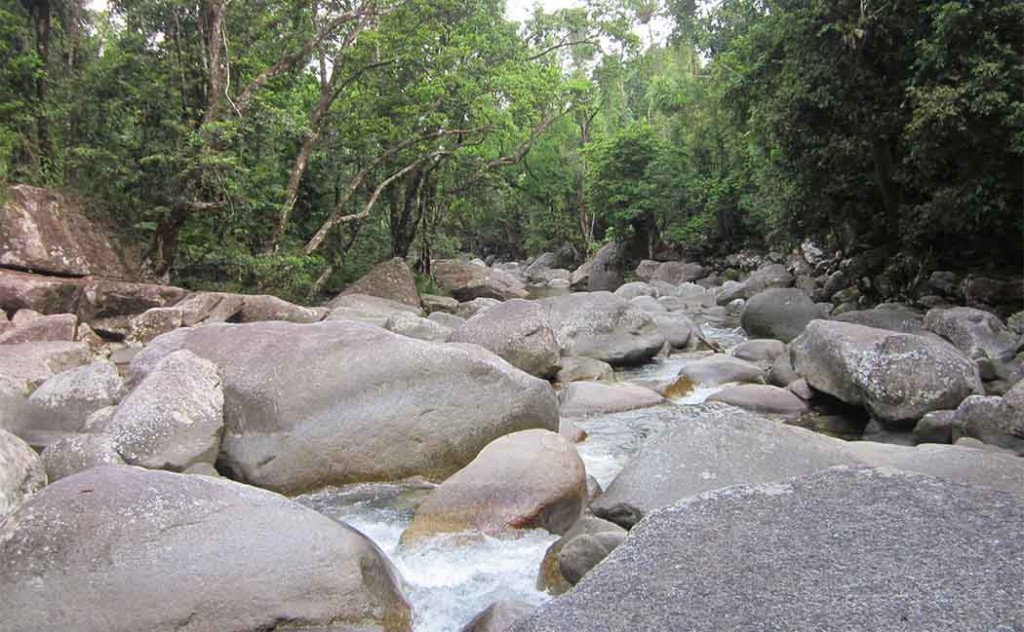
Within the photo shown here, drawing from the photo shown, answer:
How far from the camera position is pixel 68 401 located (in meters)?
7.09

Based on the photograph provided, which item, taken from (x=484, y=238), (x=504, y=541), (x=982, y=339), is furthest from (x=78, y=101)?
(x=484, y=238)

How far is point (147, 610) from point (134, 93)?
15153 millimetres

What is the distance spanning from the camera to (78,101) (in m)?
16.1

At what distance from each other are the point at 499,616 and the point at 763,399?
6115mm

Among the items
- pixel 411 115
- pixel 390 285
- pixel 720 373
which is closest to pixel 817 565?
pixel 720 373

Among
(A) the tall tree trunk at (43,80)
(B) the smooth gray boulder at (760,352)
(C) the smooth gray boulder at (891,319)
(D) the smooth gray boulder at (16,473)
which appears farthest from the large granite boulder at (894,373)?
(A) the tall tree trunk at (43,80)

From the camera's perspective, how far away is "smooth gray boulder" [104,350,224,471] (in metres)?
5.82

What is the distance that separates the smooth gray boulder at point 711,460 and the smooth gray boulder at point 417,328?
23.1 feet

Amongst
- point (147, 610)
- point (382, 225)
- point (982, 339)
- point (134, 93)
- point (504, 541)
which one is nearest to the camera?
point (147, 610)

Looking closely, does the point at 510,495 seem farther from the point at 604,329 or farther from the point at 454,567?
the point at 604,329

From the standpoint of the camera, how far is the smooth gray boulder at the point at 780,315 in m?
13.7

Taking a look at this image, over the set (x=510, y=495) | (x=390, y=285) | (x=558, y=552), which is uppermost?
(x=510, y=495)

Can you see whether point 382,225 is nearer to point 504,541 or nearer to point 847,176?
point 847,176

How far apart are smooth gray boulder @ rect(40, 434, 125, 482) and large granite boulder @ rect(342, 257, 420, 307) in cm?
1298
